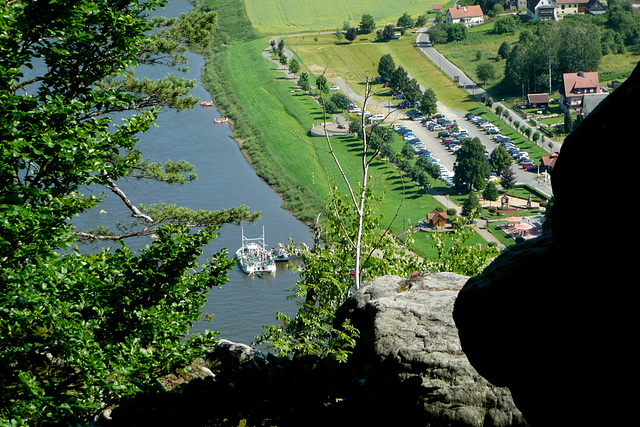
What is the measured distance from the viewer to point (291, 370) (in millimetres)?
6672

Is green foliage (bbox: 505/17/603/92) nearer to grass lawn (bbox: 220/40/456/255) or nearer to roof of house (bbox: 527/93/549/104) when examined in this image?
roof of house (bbox: 527/93/549/104)

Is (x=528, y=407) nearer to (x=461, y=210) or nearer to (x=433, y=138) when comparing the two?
(x=461, y=210)

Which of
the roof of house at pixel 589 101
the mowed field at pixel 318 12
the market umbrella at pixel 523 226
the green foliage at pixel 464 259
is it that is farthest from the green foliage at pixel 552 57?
the green foliage at pixel 464 259

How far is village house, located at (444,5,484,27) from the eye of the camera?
100m

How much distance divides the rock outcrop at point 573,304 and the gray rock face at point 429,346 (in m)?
2.07

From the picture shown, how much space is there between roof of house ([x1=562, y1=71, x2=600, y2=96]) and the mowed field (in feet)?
93.9

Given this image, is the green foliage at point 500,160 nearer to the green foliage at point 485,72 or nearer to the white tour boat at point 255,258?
the green foliage at point 485,72

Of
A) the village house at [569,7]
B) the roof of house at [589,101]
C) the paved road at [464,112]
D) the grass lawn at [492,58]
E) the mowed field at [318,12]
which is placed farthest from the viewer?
the village house at [569,7]

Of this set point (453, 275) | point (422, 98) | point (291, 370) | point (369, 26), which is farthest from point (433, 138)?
point (291, 370)

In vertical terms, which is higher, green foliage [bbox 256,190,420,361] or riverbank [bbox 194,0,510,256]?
green foliage [bbox 256,190,420,361]

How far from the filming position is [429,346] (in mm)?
8953

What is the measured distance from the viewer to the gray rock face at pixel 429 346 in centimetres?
766

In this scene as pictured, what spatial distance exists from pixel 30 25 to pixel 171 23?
11.0 m

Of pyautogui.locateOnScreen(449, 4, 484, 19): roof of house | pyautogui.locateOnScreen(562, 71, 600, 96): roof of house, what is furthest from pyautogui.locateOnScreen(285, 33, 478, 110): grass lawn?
pyautogui.locateOnScreen(562, 71, 600, 96): roof of house
